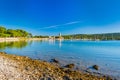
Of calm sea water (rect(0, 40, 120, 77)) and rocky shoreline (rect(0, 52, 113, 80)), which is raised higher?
rocky shoreline (rect(0, 52, 113, 80))

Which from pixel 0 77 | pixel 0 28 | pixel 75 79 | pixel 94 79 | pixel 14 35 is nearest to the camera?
pixel 0 77

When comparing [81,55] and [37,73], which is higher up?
[37,73]

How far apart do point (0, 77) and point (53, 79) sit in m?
3.87

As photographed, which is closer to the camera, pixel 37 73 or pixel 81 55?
pixel 37 73

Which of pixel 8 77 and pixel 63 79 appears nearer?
pixel 8 77

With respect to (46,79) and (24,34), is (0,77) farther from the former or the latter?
(24,34)

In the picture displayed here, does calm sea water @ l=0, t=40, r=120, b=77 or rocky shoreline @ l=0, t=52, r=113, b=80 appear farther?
calm sea water @ l=0, t=40, r=120, b=77

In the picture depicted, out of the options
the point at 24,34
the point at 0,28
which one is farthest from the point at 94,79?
the point at 24,34

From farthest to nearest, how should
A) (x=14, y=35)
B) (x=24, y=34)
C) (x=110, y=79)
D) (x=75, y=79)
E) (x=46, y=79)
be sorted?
(x=24, y=34)
(x=14, y=35)
(x=110, y=79)
(x=75, y=79)
(x=46, y=79)

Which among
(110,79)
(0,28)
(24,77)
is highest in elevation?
(0,28)

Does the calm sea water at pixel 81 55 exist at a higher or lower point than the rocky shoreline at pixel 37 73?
lower

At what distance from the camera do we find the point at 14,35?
165m

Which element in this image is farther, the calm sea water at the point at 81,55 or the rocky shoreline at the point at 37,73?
the calm sea water at the point at 81,55

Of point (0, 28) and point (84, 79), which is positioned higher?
point (0, 28)
